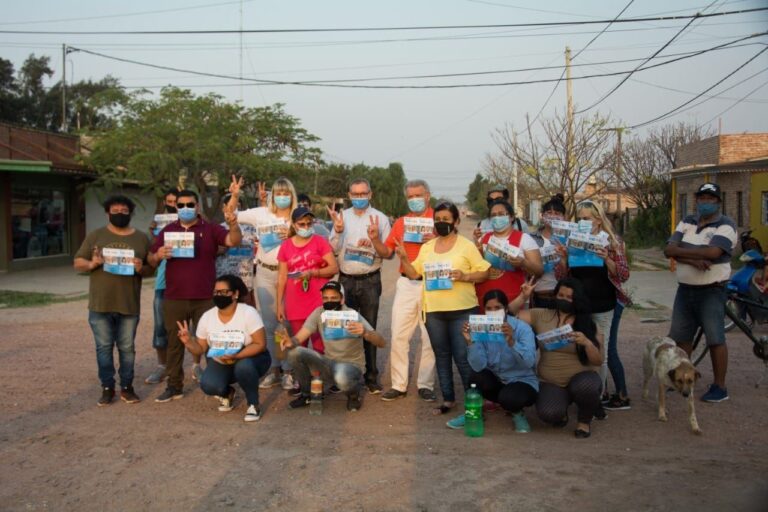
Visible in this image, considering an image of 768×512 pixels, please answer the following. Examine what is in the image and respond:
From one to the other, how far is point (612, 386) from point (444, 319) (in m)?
2.25

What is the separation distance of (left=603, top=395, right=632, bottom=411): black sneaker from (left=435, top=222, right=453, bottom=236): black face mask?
2.22 meters

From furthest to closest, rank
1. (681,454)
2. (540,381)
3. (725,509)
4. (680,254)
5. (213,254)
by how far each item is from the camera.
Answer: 1. (213,254)
2. (680,254)
3. (540,381)
4. (681,454)
5. (725,509)

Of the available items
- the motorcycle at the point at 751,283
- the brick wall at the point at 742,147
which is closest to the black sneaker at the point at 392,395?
the motorcycle at the point at 751,283

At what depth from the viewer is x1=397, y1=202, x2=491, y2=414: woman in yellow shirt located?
6363mm

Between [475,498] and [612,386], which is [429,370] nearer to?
[612,386]

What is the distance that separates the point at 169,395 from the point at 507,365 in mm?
3377

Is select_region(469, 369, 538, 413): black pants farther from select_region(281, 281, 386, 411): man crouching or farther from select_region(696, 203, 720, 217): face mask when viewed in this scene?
select_region(696, 203, 720, 217): face mask

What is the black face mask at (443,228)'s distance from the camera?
6402mm

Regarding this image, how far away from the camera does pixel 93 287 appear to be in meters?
6.82

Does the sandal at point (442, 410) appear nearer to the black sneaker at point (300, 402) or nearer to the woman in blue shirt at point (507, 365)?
the woman in blue shirt at point (507, 365)

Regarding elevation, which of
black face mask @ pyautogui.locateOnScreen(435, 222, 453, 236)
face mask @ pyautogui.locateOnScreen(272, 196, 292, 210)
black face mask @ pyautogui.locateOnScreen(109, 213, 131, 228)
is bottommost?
black face mask @ pyautogui.locateOnScreen(435, 222, 453, 236)

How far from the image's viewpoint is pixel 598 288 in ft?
21.1

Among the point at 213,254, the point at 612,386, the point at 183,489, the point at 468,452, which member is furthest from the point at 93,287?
the point at 612,386

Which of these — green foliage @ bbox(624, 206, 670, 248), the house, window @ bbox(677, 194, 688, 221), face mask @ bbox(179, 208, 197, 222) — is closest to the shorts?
face mask @ bbox(179, 208, 197, 222)
